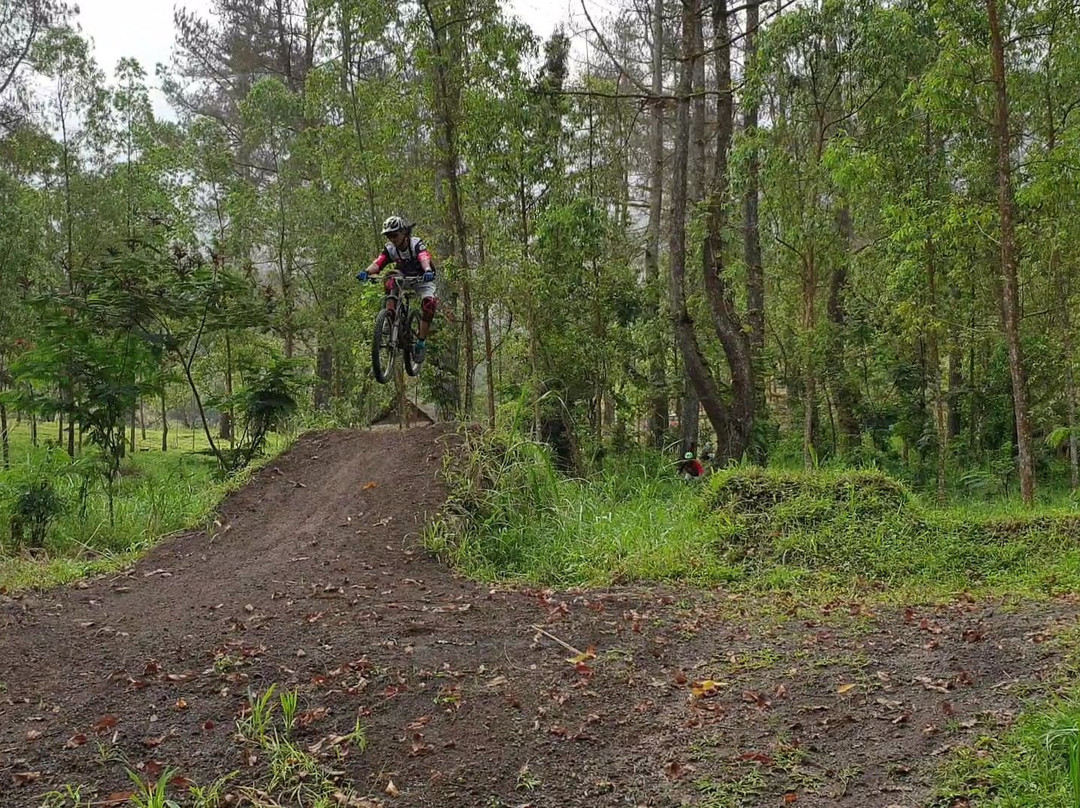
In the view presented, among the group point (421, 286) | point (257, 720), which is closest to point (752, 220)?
point (421, 286)

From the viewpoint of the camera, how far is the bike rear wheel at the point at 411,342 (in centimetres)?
755

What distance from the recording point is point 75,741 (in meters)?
3.27

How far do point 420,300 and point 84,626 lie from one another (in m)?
3.97

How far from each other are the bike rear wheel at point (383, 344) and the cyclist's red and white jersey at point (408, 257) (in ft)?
1.44

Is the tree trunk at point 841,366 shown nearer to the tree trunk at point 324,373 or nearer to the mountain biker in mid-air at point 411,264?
the mountain biker in mid-air at point 411,264

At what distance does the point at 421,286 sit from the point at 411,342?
0.56 metres

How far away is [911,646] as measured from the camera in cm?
395

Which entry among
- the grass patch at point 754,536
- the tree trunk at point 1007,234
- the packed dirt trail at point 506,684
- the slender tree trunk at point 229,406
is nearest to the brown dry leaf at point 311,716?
the packed dirt trail at point 506,684

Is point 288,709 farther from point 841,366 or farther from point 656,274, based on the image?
point 841,366

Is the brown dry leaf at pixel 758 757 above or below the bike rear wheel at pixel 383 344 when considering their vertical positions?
below

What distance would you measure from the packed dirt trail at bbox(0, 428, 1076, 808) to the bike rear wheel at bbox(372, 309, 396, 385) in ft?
7.07

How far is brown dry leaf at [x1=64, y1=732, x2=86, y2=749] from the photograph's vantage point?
10.6 feet

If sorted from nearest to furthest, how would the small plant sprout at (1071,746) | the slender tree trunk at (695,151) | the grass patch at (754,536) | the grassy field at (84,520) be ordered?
the small plant sprout at (1071,746)
the grass patch at (754,536)
the grassy field at (84,520)
the slender tree trunk at (695,151)

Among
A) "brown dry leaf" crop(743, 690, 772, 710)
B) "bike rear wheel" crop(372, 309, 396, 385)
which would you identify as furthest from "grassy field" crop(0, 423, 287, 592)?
"brown dry leaf" crop(743, 690, 772, 710)
